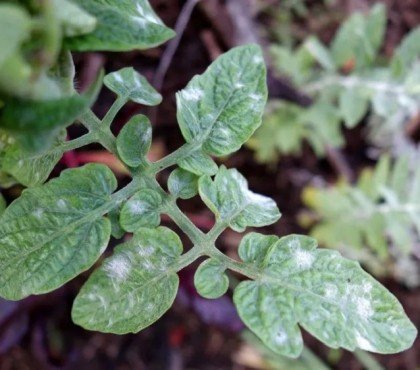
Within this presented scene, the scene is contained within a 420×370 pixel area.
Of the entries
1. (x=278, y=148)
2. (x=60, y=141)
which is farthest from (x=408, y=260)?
(x=60, y=141)

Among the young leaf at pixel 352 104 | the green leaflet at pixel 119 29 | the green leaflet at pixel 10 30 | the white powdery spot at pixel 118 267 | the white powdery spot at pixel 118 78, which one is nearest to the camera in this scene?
the green leaflet at pixel 10 30

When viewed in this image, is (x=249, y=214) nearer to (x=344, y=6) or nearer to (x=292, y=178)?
(x=292, y=178)

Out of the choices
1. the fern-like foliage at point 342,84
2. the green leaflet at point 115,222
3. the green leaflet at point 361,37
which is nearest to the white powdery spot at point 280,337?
the green leaflet at point 115,222

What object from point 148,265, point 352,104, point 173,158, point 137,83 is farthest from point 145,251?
point 352,104

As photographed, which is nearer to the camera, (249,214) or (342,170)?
(249,214)

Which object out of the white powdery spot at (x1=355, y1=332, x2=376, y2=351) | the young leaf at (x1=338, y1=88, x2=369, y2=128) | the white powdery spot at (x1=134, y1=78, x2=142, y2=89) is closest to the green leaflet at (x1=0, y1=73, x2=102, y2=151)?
the white powdery spot at (x1=134, y1=78, x2=142, y2=89)

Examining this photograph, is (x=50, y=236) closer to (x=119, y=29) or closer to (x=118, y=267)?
(x=118, y=267)

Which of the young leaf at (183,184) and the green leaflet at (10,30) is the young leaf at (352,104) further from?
the green leaflet at (10,30)
